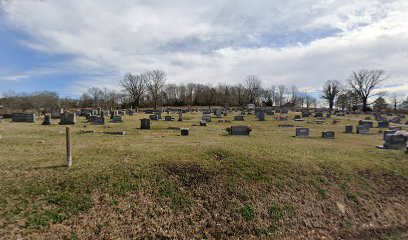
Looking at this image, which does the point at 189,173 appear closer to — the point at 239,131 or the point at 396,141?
the point at 239,131

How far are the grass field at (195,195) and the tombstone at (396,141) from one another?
4439mm

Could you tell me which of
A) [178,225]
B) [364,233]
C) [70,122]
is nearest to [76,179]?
[178,225]

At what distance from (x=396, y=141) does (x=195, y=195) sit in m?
14.3

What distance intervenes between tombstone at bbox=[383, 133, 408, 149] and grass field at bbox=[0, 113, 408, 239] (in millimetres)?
4439

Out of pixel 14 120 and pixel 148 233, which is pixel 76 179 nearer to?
pixel 148 233

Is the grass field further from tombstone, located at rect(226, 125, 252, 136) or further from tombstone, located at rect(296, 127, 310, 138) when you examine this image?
tombstone, located at rect(296, 127, 310, 138)

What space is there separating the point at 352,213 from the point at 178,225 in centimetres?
598

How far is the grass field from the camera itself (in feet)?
21.8

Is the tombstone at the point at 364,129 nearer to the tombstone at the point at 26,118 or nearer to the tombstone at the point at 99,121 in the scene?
the tombstone at the point at 99,121

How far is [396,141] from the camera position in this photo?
Answer: 1502 cm

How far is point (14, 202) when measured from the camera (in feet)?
22.2

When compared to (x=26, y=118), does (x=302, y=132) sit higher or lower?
lower

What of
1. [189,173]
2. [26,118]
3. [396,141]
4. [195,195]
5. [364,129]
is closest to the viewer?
[195,195]

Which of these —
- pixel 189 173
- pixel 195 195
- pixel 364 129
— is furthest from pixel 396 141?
pixel 195 195
